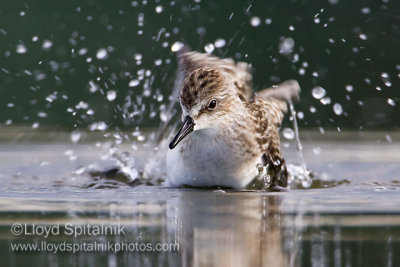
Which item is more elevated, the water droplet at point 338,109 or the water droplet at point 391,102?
the water droplet at point 391,102

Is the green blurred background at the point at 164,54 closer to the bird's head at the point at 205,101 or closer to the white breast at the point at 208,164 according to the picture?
the bird's head at the point at 205,101

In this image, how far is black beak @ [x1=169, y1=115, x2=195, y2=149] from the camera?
5351 mm

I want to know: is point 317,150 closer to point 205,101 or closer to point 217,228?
point 205,101

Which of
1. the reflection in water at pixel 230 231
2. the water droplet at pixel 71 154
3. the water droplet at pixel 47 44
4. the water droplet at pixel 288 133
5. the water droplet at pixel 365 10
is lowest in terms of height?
the reflection in water at pixel 230 231

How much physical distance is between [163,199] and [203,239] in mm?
1452

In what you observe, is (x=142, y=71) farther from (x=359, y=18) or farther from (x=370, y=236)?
(x=370, y=236)

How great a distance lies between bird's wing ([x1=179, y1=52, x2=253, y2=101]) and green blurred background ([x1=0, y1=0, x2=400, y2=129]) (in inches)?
89.0

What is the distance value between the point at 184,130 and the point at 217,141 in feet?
1.28

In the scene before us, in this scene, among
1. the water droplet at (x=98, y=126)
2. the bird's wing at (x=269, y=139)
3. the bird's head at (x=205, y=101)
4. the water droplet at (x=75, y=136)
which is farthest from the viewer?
the water droplet at (x=75, y=136)

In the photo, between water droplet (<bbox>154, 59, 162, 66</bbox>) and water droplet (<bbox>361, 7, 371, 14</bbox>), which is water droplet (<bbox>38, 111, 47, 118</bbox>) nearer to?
water droplet (<bbox>154, 59, 162, 66</bbox>)

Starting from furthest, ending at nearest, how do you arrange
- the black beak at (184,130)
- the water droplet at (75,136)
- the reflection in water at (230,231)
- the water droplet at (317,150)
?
1. the water droplet at (75,136)
2. the water droplet at (317,150)
3. the black beak at (184,130)
4. the reflection in water at (230,231)

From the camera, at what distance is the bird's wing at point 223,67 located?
6602 millimetres

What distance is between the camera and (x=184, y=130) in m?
5.40

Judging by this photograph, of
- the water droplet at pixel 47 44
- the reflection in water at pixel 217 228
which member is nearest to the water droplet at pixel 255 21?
the water droplet at pixel 47 44
